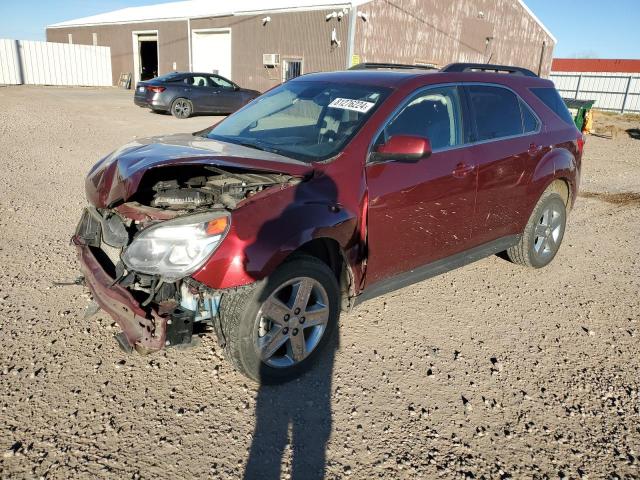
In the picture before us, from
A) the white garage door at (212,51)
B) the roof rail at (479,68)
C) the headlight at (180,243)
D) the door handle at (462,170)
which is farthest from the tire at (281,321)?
the white garage door at (212,51)

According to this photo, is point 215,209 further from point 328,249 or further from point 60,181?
point 60,181

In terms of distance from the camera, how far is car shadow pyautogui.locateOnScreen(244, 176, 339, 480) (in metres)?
2.57

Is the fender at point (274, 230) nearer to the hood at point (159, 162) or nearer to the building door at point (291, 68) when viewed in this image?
the hood at point (159, 162)

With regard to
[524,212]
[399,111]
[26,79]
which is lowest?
[26,79]

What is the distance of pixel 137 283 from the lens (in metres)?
2.99

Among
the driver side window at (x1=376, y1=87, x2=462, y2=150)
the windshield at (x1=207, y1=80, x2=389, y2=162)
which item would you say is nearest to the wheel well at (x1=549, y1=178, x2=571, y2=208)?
the driver side window at (x1=376, y1=87, x2=462, y2=150)

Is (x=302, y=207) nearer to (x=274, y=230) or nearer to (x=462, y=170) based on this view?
(x=274, y=230)

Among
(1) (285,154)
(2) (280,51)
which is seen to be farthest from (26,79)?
(1) (285,154)

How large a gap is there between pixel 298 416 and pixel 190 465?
65 centimetres

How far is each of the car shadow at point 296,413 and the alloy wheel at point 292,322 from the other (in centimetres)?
13

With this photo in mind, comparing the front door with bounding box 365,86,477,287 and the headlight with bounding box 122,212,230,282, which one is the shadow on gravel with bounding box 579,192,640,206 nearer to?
the front door with bounding box 365,86,477,287

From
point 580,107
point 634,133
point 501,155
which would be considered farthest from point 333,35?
point 501,155

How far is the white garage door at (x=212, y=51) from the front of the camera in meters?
24.6

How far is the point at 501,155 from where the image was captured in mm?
4199
